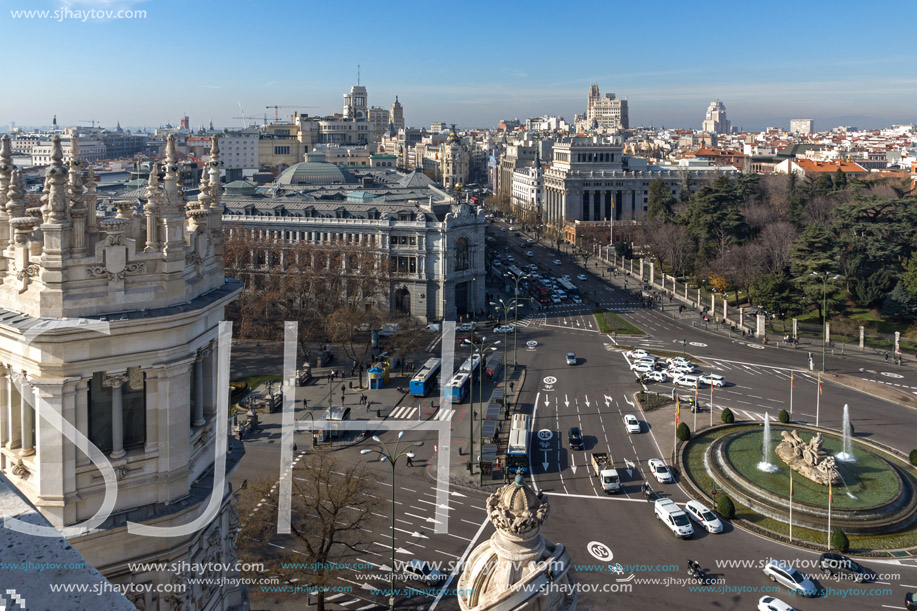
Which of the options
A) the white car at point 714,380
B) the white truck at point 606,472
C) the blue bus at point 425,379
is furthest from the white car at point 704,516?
the blue bus at point 425,379

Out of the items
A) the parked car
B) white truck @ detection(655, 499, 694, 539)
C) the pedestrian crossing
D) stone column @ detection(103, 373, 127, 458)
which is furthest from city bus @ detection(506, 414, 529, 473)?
stone column @ detection(103, 373, 127, 458)

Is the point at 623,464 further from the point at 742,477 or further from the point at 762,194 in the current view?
the point at 762,194

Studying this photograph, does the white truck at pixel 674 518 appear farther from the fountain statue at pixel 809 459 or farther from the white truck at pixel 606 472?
the fountain statue at pixel 809 459

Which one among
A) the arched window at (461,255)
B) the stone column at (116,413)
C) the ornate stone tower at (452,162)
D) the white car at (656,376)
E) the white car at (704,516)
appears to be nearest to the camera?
the stone column at (116,413)

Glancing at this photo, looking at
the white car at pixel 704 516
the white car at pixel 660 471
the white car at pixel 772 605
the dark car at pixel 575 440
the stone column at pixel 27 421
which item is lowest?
the white car at pixel 772 605

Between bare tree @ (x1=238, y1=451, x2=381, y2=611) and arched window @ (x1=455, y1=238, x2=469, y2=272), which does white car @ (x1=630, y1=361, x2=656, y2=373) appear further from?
bare tree @ (x1=238, y1=451, x2=381, y2=611)

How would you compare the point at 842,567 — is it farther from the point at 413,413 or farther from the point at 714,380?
the point at 413,413

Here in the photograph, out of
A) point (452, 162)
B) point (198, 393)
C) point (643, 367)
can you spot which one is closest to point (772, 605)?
point (198, 393)
